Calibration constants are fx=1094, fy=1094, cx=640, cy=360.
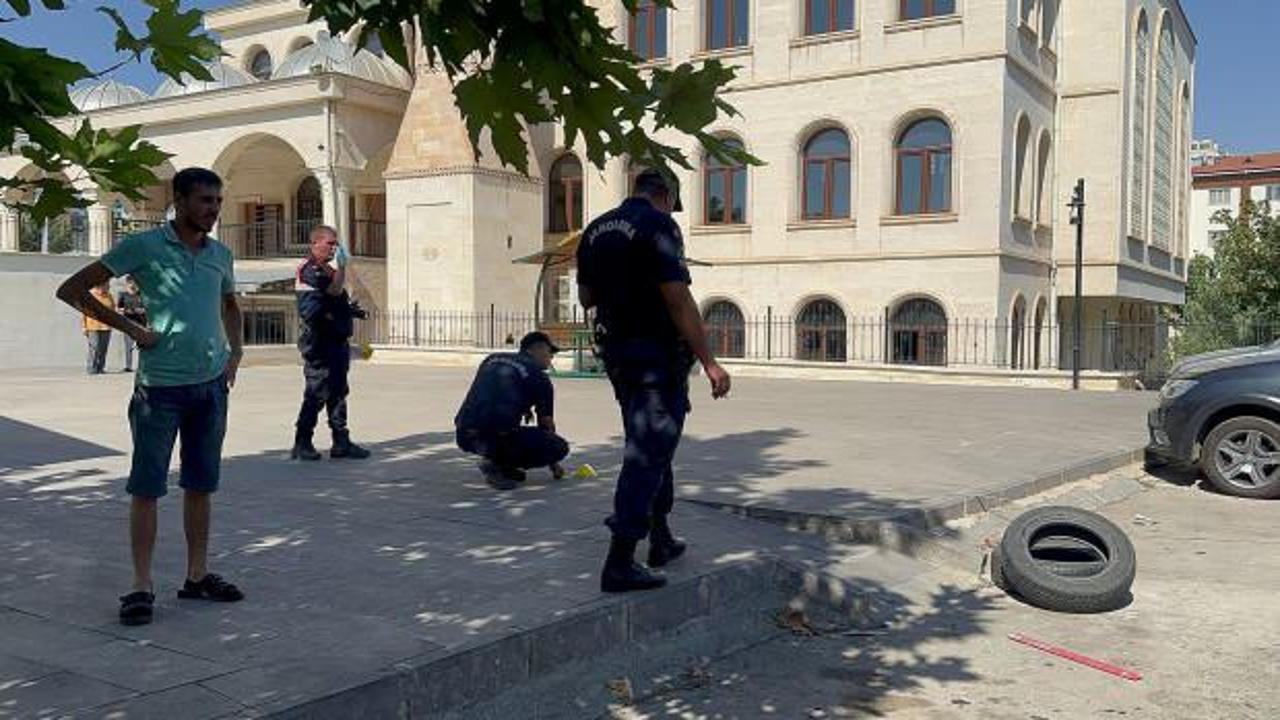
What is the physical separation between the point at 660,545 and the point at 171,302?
2481mm

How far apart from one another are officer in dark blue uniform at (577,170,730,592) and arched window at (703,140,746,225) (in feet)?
75.7

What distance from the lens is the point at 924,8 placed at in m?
24.9

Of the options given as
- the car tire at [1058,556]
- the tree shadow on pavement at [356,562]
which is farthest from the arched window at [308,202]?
the car tire at [1058,556]

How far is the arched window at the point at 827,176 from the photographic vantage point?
2623 cm

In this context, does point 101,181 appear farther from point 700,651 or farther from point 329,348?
point 329,348

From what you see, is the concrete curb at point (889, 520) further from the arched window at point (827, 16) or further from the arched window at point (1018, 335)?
the arched window at point (827, 16)

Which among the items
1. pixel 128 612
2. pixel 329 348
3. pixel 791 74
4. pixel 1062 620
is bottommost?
pixel 1062 620

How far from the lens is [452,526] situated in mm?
6223

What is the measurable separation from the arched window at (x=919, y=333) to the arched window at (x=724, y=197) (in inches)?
189

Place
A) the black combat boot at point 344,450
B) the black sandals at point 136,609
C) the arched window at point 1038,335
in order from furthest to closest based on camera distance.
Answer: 1. the arched window at point 1038,335
2. the black combat boot at point 344,450
3. the black sandals at point 136,609

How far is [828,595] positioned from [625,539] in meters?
1.34

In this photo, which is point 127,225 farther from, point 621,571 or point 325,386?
point 621,571

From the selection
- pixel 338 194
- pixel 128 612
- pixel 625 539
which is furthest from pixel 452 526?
pixel 338 194

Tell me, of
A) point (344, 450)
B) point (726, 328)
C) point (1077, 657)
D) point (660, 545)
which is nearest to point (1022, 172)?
point (726, 328)
